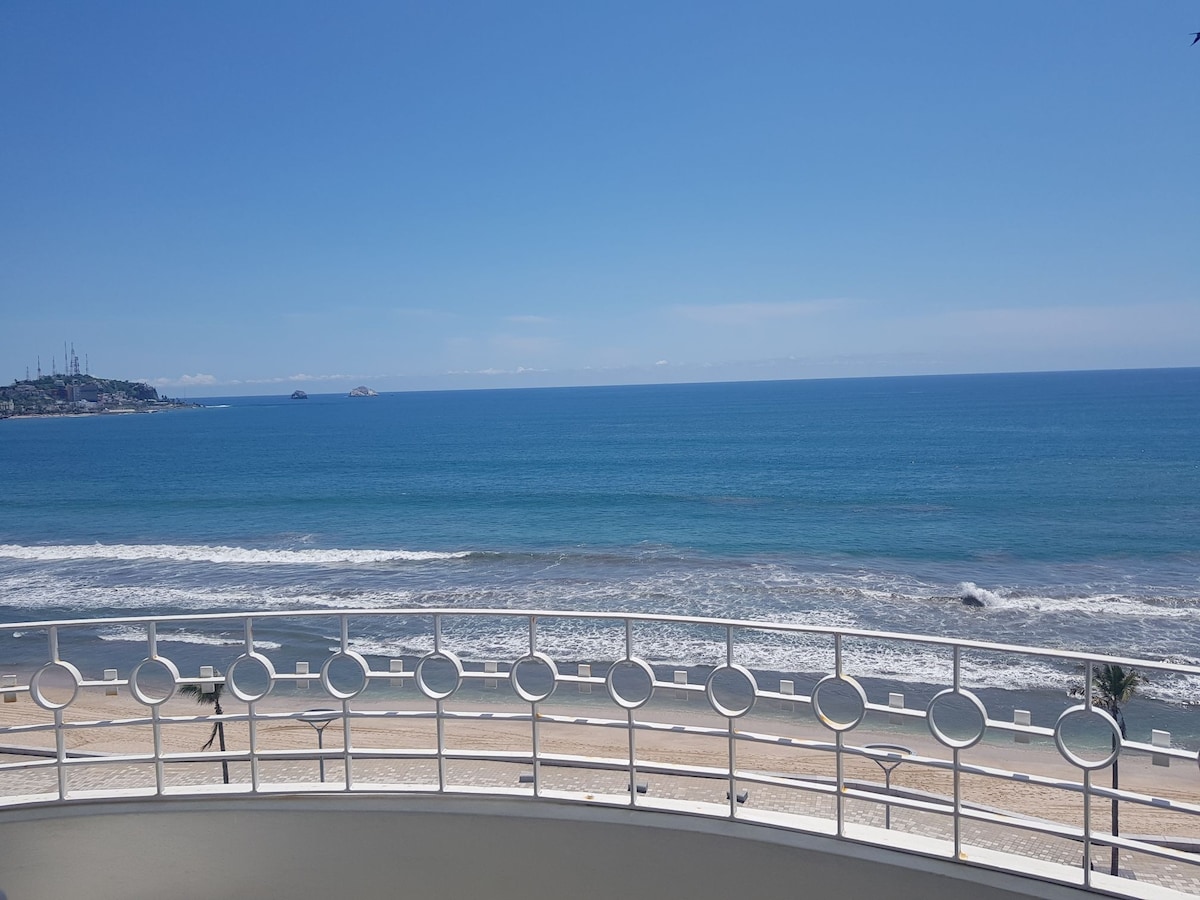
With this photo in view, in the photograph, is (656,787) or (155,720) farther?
(656,787)

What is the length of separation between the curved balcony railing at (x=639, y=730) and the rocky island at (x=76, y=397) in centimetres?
14332

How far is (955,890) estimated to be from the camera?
3.23 metres

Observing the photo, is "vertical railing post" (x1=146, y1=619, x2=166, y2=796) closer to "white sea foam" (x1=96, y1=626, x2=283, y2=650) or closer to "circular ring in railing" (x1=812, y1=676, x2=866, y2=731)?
"circular ring in railing" (x1=812, y1=676, x2=866, y2=731)

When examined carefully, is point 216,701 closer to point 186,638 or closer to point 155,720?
point 155,720

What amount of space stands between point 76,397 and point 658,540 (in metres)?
156

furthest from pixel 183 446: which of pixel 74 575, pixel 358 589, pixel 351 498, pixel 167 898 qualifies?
pixel 167 898

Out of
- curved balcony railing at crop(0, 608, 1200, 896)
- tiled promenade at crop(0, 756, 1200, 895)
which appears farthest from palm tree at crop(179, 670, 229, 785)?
tiled promenade at crop(0, 756, 1200, 895)

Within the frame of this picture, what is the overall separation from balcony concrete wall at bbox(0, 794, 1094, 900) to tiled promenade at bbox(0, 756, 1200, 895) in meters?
2.31

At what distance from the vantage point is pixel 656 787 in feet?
26.7

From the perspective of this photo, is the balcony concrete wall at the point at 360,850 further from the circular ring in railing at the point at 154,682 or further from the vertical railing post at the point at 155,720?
the circular ring in railing at the point at 154,682

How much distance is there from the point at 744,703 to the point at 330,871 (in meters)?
1.85

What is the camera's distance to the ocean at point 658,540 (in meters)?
18.1

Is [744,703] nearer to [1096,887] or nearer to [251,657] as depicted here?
[1096,887]

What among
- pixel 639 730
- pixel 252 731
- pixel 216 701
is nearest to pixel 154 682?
pixel 252 731
